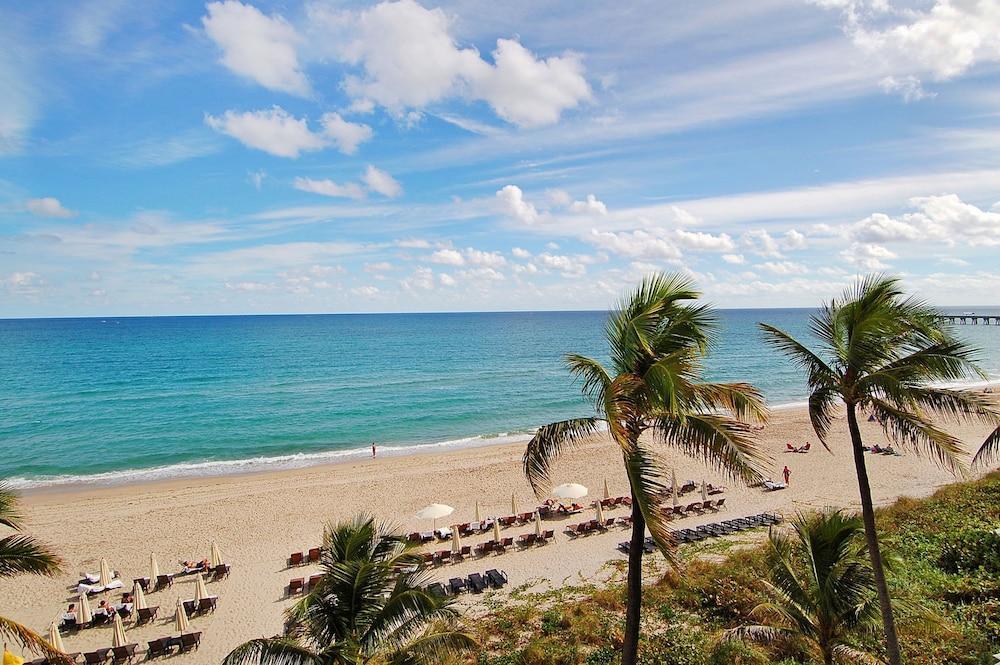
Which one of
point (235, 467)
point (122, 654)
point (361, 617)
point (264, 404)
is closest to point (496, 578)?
point (122, 654)

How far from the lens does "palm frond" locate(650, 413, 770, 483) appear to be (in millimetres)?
5715

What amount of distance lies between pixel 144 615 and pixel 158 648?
212 cm

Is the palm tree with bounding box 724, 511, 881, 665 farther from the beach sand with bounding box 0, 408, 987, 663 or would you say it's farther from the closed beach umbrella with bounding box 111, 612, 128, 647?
the closed beach umbrella with bounding box 111, 612, 128, 647

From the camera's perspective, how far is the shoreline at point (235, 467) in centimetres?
2980

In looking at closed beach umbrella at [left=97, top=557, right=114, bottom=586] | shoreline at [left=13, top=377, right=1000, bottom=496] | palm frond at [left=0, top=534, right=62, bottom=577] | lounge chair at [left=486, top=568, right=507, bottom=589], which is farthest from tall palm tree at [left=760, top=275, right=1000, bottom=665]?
shoreline at [left=13, top=377, right=1000, bottom=496]

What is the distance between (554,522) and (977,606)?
41.2ft

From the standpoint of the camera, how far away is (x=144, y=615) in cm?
1442

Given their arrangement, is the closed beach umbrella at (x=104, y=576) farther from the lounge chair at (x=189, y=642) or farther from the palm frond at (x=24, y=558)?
the palm frond at (x=24, y=558)

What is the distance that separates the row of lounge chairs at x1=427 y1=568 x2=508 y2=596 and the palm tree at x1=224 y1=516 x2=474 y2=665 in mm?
8312

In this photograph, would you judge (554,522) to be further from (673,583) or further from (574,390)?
(574,390)

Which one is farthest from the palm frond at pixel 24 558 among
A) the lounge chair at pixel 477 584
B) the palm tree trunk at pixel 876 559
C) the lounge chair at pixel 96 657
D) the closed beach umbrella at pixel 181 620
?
the lounge chair at pixel 477 584

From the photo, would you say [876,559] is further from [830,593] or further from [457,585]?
[457,585]

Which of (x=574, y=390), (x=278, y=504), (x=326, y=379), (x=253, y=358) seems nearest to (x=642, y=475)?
(x=278, y=504)

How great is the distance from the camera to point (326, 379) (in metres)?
67.2
